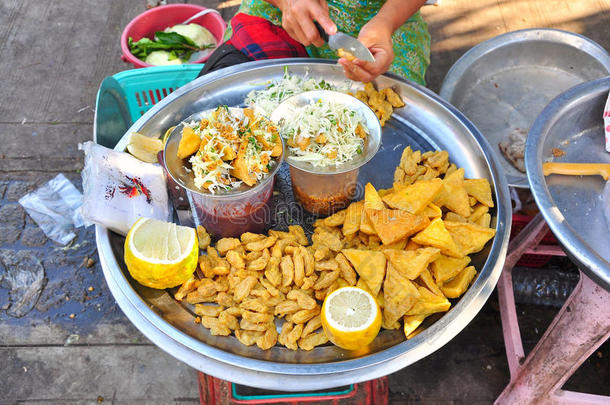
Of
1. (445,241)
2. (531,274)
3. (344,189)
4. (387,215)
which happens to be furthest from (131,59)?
(531,274)

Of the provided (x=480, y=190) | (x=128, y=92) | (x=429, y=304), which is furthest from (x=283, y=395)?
(x=128, y=92)

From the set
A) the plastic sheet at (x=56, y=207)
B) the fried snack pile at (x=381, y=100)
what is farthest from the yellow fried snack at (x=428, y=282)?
the plastic sheet at (x=56, y=207)

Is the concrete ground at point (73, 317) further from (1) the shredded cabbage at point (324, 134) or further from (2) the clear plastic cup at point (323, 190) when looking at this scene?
(1) the shredded cabbage at point (324, 134)

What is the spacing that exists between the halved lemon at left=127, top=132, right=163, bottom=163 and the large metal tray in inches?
5.2

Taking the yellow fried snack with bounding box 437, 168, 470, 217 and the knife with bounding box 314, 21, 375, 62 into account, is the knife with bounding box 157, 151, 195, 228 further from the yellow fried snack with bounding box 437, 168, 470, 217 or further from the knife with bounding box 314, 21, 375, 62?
the yellow fried snack with bounding box 437, 168, 470, 217

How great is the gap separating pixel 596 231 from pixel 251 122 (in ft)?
5.34

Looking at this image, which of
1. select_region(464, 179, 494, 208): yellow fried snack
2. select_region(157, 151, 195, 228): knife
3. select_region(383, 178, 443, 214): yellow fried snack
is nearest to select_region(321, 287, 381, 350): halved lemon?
select_region(383, 178, 443, 214): yellow fried snack

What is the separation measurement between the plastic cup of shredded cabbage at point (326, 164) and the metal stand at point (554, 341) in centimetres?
109

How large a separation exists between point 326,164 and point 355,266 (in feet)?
1.60

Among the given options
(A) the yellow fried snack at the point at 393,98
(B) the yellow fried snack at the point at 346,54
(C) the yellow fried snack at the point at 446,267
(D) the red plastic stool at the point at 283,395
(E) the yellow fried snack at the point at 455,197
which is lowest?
(D) the red plastic stool at the point at 283,395

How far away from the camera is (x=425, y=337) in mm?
2002

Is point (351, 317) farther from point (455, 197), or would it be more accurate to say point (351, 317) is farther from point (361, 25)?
point (361, 25)

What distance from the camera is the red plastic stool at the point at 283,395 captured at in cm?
246

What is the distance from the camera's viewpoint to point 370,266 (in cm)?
212
